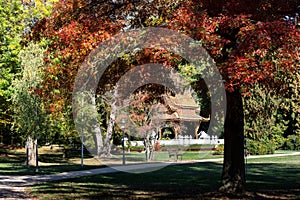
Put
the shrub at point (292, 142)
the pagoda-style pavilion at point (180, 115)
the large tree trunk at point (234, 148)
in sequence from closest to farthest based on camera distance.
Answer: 1. the large tree trunk at point (234, 148)
2. the pagoda-style pavilion at point (180, 115)
3. the shrub at point (292, 142)

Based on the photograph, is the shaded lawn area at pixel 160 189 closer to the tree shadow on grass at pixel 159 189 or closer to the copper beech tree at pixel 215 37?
the tree shadow on grass at pixel 159 189

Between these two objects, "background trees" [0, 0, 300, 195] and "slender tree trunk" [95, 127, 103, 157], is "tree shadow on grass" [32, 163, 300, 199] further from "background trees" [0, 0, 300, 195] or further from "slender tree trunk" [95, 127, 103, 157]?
"slender tree trunk" [95, 127, 103, 157]

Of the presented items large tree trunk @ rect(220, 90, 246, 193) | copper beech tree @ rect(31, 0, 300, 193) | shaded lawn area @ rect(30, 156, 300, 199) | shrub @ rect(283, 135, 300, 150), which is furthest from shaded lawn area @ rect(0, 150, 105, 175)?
shrub @ rect(283, 135, 300, 150)

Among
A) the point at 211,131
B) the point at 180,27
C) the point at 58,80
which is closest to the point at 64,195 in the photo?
the point at 58,80

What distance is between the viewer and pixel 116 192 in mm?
13742

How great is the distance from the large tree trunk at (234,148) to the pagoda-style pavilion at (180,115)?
16.7m

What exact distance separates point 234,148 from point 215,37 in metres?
3.38

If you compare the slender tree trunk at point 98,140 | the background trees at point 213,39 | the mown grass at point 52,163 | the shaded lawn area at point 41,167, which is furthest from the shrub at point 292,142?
the background trees at point 213,39

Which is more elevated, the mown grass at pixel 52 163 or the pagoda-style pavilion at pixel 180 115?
the pagoda-style pavilion at pixel 180 115

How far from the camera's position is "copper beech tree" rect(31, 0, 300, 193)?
1011 cm

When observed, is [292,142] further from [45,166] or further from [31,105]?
[31,105]

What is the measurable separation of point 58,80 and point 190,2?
15.5ft

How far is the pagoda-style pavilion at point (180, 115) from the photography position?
32.4 m

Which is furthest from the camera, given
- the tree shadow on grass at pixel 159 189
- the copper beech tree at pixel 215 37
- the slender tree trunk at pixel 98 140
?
the slender tree trunk at pixel 98 140
